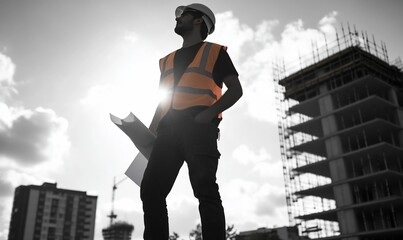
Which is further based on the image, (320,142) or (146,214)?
(320,142)

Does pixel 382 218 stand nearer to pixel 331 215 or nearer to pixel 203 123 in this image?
pixel 331 215

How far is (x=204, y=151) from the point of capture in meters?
2.79

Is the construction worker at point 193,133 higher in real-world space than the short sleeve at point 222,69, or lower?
lower

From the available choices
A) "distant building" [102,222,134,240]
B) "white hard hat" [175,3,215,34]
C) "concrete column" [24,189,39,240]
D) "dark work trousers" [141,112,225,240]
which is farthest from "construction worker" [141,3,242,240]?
"distant building" [102,222,134,240]

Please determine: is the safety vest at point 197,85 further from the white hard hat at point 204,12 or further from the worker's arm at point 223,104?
the white hard hat at point 204,12

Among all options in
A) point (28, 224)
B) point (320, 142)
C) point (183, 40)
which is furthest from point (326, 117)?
point (28, 224)

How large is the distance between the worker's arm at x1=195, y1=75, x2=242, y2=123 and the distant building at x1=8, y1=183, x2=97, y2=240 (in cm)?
10322

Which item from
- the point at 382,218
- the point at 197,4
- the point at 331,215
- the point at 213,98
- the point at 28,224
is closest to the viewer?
the point at 213,98

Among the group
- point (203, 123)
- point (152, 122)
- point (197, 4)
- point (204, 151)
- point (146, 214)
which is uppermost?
point (197, 4)

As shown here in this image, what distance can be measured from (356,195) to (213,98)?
1625 inches

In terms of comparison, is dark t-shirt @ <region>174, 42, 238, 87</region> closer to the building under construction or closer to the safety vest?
the safety vest

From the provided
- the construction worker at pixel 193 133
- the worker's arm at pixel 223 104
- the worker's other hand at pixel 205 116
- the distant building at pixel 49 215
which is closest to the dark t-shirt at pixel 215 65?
the construction worker at pixel 193 133

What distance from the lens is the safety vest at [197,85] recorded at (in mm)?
2982

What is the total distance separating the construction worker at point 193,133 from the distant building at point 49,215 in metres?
103
